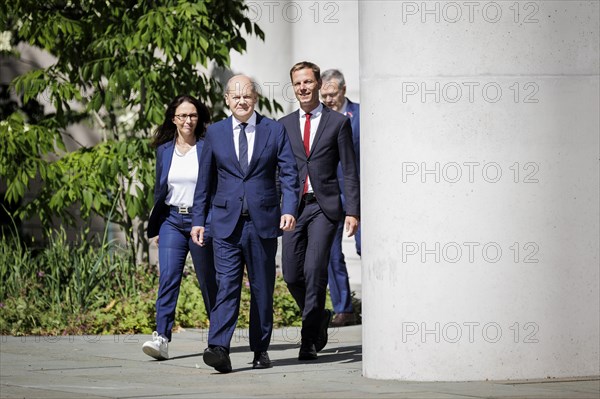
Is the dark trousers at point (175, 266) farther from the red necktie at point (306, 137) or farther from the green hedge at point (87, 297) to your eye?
the green hedge at point (87, 297)

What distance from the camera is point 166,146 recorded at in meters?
10.6

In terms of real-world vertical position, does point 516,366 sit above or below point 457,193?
below

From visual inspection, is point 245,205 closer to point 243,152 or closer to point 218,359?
point 243,152

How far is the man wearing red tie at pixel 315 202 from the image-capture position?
10.1 meters

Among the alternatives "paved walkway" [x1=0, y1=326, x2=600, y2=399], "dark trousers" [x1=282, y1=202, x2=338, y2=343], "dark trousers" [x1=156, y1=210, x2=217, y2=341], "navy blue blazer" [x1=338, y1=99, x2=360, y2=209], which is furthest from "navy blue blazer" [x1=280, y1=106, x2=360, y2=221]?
"navy blue blazer" [x1=338, y1=99, x2=360, y2=209]

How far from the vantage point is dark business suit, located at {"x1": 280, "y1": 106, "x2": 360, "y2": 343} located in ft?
33.1

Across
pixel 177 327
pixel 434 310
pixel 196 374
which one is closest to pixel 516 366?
pixel 434 310

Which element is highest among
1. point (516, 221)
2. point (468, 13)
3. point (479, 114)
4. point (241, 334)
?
point (468, 13)

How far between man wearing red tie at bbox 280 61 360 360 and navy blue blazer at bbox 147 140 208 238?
2.77 feet

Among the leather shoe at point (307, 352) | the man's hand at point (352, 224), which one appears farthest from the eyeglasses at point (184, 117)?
the leather shoe at point (307, 352)

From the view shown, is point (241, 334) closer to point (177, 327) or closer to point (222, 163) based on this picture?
point (177, 327)

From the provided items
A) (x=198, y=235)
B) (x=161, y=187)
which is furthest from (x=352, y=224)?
(x=161, y=187)

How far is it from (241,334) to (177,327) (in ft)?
1.96

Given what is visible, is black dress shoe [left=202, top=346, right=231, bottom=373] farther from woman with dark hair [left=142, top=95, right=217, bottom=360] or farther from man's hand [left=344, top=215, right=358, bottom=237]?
man's hand [left=344, top=215, right=358, bottom=237]
